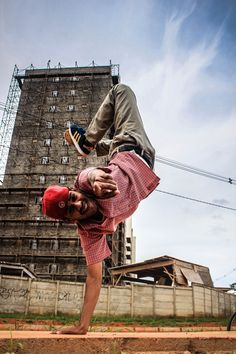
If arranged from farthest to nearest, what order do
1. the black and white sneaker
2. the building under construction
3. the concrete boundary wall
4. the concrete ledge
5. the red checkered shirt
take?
the building under construction
the concrete boundary wall
the black and white sneaker
the red checkered shirt
the concrete ledge

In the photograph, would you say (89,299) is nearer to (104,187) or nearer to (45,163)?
(104,187)

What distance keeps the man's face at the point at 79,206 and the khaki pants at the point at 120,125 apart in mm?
646

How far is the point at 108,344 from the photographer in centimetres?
165

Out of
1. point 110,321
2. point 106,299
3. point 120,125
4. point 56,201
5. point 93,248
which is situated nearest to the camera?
point 56,201

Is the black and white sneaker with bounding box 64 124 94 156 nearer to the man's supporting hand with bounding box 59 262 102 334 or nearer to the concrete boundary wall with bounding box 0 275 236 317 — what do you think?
the man's supporting hand with bounding box 59 262 102 334

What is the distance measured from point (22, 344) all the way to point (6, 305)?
1699 centimetres

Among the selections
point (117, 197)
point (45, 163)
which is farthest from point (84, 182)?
point (45, 163)

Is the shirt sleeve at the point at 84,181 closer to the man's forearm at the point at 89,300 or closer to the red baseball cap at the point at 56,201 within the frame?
the red baseball cap at the point at 56,201

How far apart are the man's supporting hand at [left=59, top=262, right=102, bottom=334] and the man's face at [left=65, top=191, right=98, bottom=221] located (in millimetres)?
644

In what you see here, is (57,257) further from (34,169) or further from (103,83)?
(103,83)

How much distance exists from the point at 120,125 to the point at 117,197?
0.74 metres

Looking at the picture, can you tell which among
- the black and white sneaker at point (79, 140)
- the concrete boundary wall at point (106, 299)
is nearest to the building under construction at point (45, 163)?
the concrete boundary wall at point (106, 299)

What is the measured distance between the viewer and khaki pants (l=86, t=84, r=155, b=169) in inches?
95.7

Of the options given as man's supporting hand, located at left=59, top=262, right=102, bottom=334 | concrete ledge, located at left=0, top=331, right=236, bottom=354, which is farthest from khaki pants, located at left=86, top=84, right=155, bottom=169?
concrete ledge, located at left=0, top=331, right=236, bottom=354
